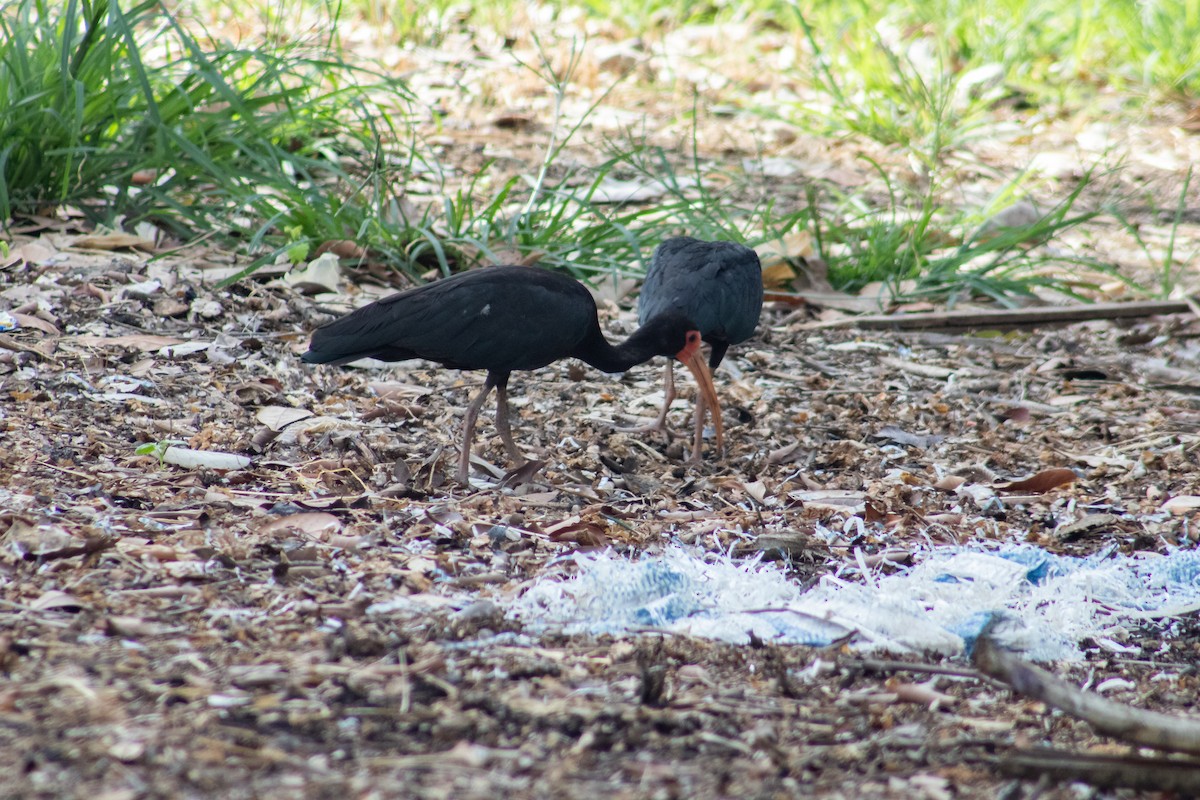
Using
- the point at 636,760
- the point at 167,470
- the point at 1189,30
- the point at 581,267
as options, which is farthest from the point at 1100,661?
the point at 1189,30

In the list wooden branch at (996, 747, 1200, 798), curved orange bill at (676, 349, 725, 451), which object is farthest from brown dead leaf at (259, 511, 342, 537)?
wooden branch at (996, 747, 1200, 798)

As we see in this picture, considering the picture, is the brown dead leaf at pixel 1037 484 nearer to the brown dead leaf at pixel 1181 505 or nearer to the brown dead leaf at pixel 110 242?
the brown dead leaf at pixel 1181 505

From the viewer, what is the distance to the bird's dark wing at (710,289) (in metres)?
4.58

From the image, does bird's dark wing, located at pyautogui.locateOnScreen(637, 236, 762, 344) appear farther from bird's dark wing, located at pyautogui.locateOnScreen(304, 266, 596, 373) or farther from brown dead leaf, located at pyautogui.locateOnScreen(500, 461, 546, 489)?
brown dead leaf, located at pyautogui.locateOnScreen(500, 461, 546, 489)

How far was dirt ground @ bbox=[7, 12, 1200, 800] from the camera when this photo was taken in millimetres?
2141

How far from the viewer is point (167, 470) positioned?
3.58m

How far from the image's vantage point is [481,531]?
334 centimetres

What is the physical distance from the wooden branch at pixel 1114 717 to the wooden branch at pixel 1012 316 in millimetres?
3731

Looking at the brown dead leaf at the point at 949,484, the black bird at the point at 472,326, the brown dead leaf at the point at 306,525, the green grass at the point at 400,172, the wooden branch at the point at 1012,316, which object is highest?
the green grass at the point at 400,172

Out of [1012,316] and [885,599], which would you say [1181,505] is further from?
[1012,316]

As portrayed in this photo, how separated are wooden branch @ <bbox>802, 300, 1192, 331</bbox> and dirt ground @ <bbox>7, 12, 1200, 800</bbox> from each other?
0.06m

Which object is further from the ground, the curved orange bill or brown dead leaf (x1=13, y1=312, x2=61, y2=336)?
brown dead leaf (x1=13, y1=312, x2=61, y2=336)

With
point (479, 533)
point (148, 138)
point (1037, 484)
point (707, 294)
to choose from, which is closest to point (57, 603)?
point (479, 533)

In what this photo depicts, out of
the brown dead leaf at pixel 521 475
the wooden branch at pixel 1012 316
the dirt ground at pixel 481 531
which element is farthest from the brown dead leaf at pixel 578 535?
the wooden branch at pixel 1012 316
